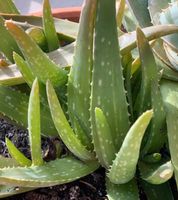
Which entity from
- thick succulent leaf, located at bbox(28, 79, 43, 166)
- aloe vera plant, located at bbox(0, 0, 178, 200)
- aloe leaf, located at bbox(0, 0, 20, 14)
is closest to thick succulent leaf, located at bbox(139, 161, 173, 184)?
aloe vera plant, located at bbox(0, 0, 178, 200)

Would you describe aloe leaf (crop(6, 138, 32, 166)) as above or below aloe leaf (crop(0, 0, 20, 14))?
below

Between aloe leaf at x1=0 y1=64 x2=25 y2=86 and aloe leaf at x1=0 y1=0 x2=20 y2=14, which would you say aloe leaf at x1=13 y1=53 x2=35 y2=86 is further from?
aloe leaf at x1=0 y1=0 x2=20 y2=14

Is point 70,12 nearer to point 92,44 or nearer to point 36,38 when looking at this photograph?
point 36,38

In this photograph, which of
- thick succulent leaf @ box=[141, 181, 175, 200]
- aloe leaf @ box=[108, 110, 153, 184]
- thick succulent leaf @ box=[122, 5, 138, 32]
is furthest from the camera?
thick succulent leaf @ box=[122, 5, 138, 32]

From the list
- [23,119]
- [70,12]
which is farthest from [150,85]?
[70,12]

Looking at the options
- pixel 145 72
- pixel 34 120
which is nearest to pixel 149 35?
pixel 145 72

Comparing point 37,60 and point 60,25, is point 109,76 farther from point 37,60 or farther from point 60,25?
point 60,25
